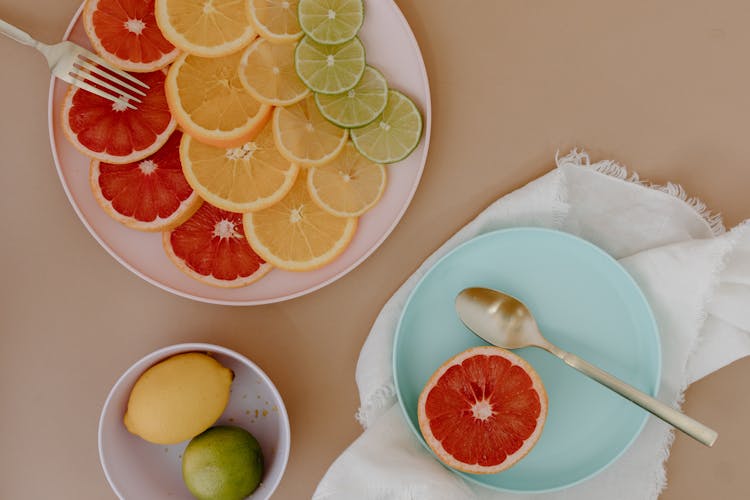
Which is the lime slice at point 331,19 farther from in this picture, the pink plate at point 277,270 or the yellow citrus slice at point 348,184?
the yellow citrus slice at point 348,184

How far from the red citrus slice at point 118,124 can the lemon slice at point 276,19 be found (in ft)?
0.66

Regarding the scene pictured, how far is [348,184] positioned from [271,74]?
0.23 meters

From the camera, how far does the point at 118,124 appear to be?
41.1 inches

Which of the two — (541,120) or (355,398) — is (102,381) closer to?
(355,398)

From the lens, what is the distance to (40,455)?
1.16 metres

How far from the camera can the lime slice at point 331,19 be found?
102 centimetres

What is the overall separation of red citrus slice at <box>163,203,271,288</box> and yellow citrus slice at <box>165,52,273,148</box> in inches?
5.6

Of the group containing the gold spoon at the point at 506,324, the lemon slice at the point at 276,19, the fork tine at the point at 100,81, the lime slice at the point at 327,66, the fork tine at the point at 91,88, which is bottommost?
the gold spoon at the point at 506,324

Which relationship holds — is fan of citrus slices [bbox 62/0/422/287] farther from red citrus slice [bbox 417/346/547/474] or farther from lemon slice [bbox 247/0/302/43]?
red citrus slice [bbox 417/346/547/474]

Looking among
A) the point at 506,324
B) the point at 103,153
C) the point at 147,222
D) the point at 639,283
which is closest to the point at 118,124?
the point at 103,153

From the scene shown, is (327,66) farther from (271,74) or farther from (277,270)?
(277,270)

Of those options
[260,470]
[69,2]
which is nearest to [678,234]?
[260,470]

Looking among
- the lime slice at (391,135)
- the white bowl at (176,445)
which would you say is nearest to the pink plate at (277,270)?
the lime slice at (391,135)

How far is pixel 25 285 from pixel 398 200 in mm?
735
